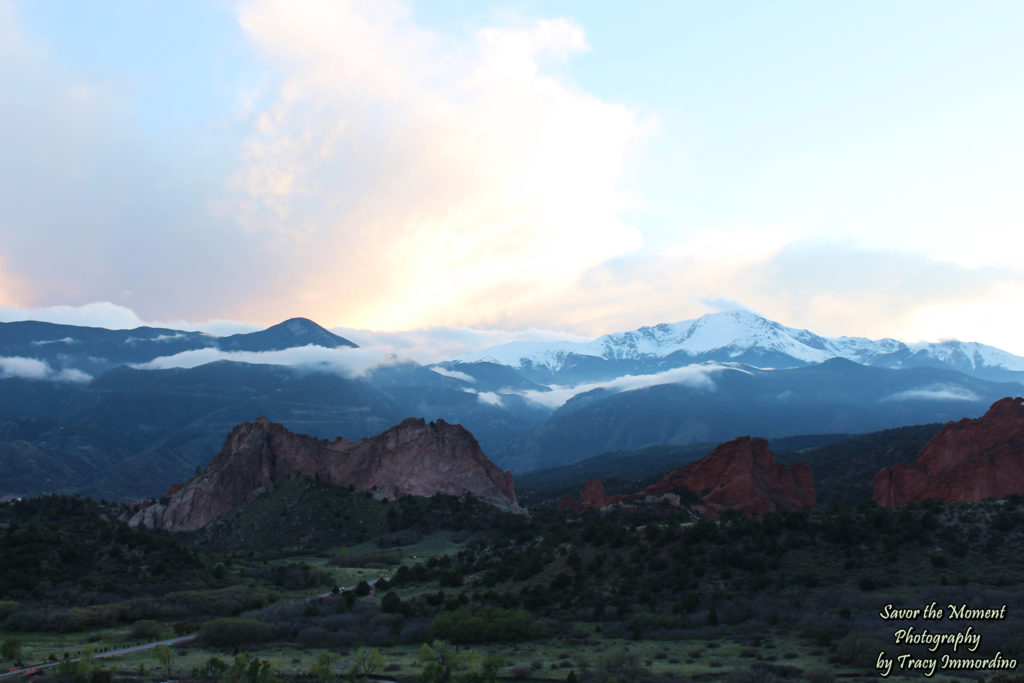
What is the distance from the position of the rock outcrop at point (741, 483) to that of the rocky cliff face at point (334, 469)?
22343 mm

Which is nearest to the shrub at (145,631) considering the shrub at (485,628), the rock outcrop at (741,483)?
the shrub at (485,628)

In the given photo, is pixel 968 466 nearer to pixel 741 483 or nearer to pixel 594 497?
pixel 741 483

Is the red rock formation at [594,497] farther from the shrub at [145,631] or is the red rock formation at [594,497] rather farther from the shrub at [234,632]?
the shrub at [145,631]

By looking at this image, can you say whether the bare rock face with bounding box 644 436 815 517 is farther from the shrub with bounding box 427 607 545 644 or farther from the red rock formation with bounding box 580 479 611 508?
the shrub with bounding box 427 607 545 644

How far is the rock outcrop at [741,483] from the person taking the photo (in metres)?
82.9

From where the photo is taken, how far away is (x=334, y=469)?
103625 mm

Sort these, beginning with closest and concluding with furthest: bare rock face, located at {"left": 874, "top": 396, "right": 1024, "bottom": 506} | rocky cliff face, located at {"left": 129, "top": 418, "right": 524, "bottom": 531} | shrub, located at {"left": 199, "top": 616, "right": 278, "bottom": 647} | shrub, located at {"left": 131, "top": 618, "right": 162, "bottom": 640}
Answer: shrub, located at {"left": 199, "top": 616, "right": 278, "bottom": 647}, shrub, located at {"left": 131, "top": 618, "right": 162, "bottom": 640}, bare rock face, located at {"left": 874, "top": 396, "right": 1024, "bottom": 506}, rocky cliff face, located at {"left": 129, "top": 418, "right": 524, "bottom": 531}

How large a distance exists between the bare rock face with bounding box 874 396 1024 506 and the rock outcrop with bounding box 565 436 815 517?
30.1 feet

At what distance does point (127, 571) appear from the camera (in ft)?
175

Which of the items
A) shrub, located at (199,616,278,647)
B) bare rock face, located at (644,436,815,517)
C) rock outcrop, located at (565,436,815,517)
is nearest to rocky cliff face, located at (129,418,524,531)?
rock outcrop, located at (565,436,815,517)

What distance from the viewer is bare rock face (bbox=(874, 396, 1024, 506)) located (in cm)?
7325

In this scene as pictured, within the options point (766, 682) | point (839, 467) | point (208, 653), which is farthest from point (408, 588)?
point (839, 467)

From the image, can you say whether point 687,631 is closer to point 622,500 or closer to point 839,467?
point 622,500

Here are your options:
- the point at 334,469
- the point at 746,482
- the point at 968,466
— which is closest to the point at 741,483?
the point at 746,482
